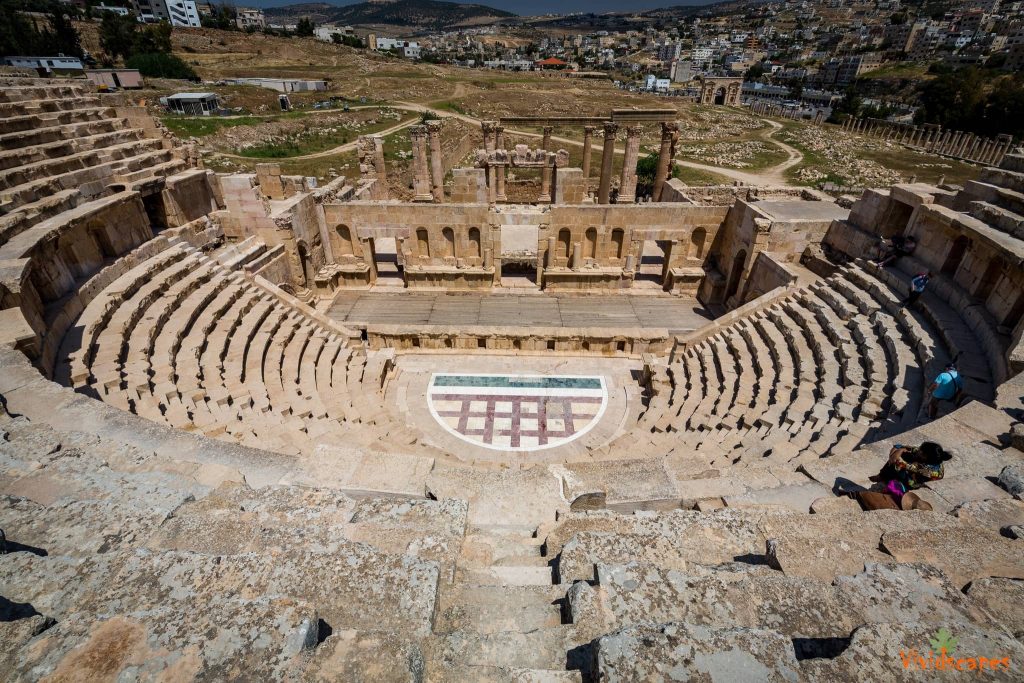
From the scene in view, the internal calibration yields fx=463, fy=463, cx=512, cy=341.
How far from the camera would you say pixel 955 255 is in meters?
11.5

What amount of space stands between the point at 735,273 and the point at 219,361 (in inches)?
641

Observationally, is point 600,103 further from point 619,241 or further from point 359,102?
point 619,241

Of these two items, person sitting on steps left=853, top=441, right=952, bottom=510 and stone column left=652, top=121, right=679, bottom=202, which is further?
stone column left=652, top=121, right=679, bottom=202

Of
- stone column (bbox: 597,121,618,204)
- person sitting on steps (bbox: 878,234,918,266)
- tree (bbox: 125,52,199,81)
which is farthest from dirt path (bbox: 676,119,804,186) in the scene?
tree (bbox: 125,52,199,81)

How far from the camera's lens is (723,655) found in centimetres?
248

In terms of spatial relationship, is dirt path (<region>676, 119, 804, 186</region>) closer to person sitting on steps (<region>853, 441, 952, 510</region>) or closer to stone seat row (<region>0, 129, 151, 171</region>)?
person sitting on steps (<region>853, 441, 952, 510</region>)

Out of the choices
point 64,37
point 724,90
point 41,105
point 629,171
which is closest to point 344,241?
point 41,105

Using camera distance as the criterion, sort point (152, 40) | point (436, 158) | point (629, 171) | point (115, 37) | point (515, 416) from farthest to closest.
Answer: point (152, 40)
point (115, 37)
point (436, 158)
point (629, 171)
point (515, 416)

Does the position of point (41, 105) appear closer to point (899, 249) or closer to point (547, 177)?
point (547, 177)

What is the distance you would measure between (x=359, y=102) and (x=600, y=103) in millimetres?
32975

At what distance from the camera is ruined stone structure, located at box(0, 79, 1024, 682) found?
2795mm

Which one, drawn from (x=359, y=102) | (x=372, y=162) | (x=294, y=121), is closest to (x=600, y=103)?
(x=359, y=102)

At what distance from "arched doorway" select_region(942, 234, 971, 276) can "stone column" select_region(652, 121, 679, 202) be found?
1273 cm

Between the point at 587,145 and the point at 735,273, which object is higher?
the point at 587,145
